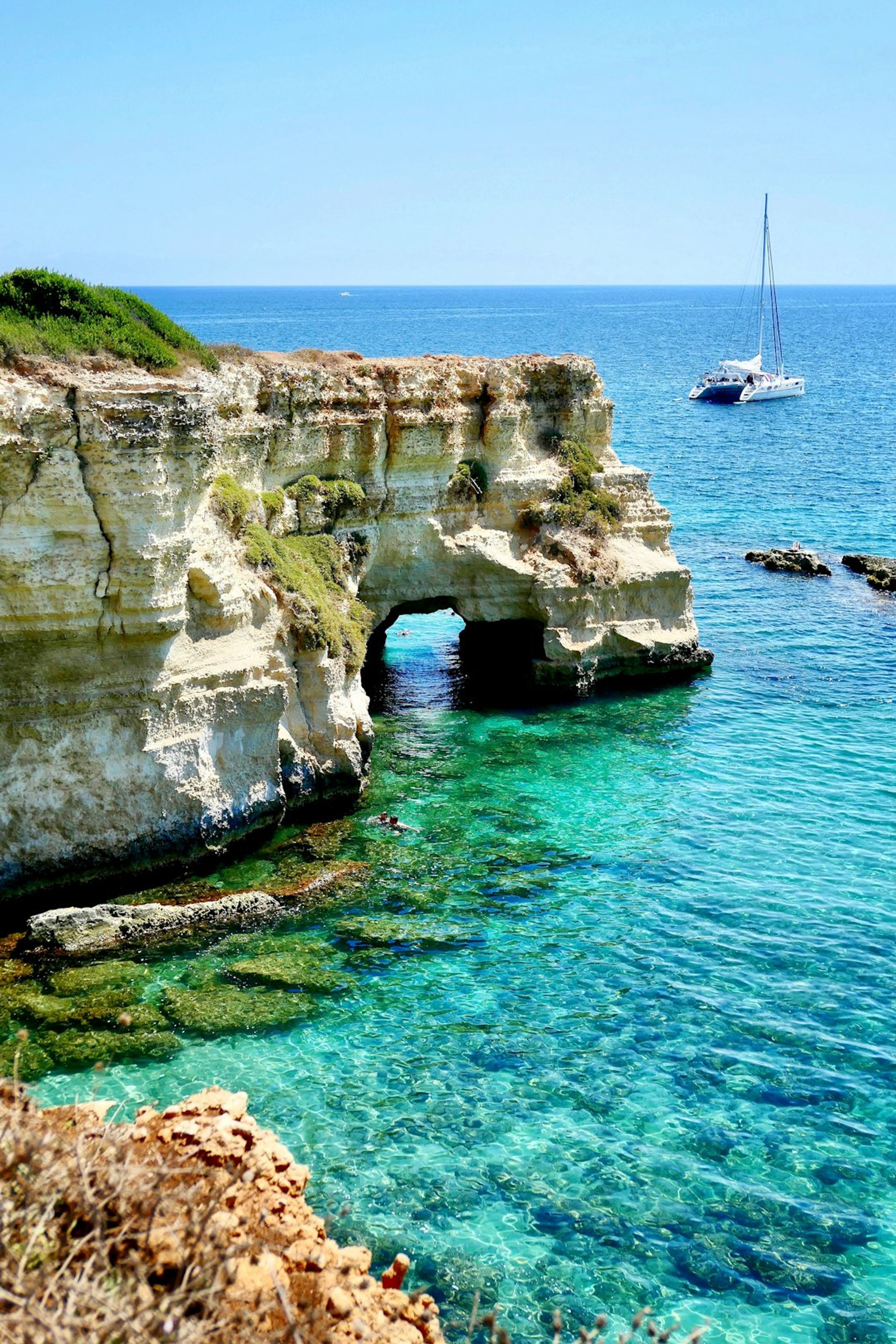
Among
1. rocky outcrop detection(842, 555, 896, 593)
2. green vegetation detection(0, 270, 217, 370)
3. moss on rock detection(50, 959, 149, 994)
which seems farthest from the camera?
rocky outcrop detection(842, 555, 896, 593)

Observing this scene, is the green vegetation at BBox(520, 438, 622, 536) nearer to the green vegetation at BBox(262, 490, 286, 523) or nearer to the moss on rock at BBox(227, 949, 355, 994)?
the green vegetation at BBox(262, 490, 286, 523)

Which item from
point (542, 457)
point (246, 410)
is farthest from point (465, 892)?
point (542, 457)

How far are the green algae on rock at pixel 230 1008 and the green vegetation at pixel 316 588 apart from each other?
8.81m

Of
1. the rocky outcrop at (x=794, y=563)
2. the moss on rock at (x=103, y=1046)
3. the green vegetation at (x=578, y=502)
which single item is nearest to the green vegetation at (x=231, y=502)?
the green vegetation at (x=578, y=502)

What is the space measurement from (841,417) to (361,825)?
275 ft

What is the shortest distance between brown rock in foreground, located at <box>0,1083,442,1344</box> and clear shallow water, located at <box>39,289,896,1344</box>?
2.72m

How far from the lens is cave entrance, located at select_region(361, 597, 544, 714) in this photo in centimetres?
3525

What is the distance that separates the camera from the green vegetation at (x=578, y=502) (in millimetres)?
35219

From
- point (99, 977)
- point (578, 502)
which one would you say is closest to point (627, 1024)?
point (99, 977)

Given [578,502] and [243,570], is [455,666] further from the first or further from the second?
[243,570]

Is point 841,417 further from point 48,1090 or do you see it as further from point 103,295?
Result: point 48,1090

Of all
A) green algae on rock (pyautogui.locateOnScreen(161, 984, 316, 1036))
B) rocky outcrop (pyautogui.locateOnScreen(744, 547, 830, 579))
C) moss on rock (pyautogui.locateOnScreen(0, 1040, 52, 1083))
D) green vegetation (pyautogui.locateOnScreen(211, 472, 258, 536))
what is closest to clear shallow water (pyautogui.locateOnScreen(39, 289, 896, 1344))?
green algae on rock (pyautogui.locateOnScreen(161, 984, 316, 1036))

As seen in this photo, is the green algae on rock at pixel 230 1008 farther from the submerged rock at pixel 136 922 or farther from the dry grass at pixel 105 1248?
the dry grass at pixel 105 1248

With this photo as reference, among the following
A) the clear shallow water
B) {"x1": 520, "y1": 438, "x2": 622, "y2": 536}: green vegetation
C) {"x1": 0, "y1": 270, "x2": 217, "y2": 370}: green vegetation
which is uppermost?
{"x1": 0, "y1": 270, "x2": 217, "y2": 370}: green vegetation
